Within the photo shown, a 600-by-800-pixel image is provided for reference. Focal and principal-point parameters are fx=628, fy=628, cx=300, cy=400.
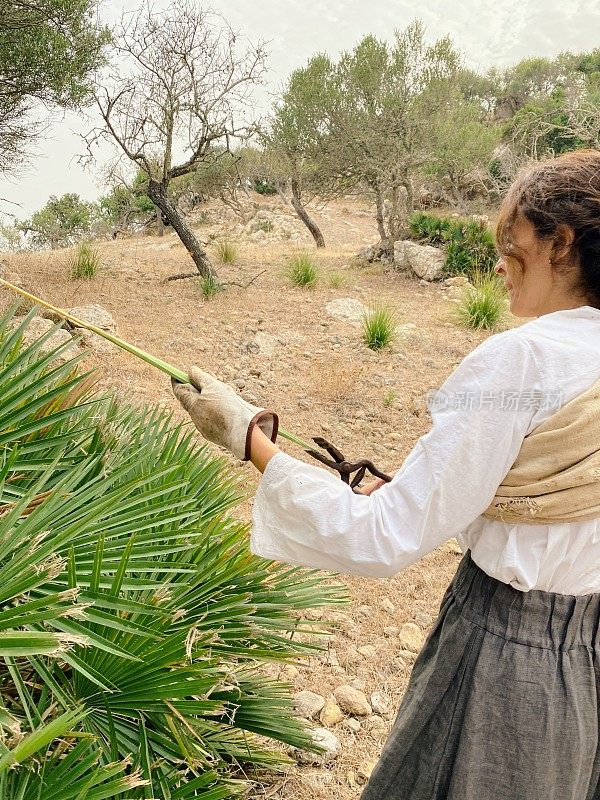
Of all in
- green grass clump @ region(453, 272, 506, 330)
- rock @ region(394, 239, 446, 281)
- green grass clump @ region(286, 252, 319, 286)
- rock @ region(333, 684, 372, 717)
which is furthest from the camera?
rock @ region(394, 239, 446, 281)

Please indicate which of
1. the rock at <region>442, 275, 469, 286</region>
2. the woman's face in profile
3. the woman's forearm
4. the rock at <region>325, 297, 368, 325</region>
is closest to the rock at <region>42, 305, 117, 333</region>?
the rock at <region>325, 297, 368, 325</region>

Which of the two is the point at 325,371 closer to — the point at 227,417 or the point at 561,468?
the point at 227,417

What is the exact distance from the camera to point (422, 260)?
12289mm

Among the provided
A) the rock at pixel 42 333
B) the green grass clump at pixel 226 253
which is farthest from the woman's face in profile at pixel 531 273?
the green grass clump at pixel 226 253

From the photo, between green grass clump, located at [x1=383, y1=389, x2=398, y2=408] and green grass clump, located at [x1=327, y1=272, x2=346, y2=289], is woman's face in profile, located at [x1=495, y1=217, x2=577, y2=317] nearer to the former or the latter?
green grass clump, located at [x1=383, y1=389, x2=398, y2=408]

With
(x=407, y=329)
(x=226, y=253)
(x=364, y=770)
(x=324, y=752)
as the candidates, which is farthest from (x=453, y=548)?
(x=226, y=253)

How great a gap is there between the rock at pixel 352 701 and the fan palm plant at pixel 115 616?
0.78m

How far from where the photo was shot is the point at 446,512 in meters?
0.95

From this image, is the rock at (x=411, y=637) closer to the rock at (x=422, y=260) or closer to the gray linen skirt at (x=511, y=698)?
the gray linen skirt at (x=511, y=698)

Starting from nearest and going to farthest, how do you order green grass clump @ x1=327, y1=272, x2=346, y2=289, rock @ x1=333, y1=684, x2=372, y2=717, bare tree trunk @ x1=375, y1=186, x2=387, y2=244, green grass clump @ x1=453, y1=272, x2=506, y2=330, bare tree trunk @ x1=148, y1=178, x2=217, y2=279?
rock @ x1=333, y1=684, x2=372, y2=717 < green grass clump @ x1=453, y1=272, x2=506, y2=330 < bare tree trunk @ x1=148, y1=178, x2=217, y2=279 < green grass clump @ x1=327, y1=272, x2=346, y2=289 < bare tree trunk @ x1=375, y1=186, x2=387, y2=244

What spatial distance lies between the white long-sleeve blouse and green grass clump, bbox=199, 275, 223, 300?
854 centimetres

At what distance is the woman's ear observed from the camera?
106 cm

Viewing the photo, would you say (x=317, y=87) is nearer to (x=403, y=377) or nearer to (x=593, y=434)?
(x=403, y=377)

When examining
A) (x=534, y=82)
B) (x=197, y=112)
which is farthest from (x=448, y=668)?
(x=534, y=82)
